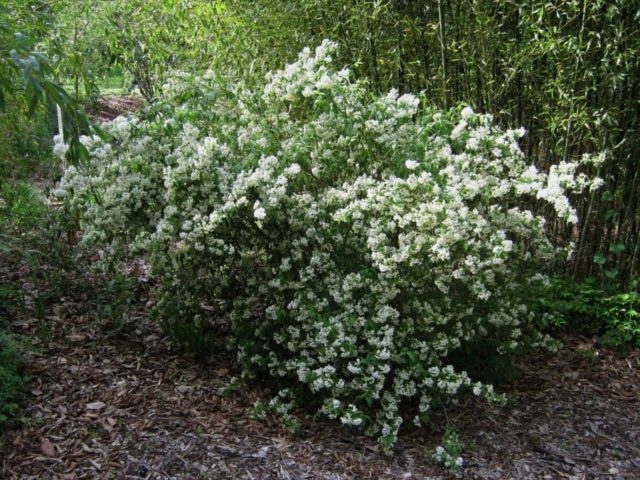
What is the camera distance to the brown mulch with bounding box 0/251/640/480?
2355mm

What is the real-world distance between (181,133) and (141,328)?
100 cm

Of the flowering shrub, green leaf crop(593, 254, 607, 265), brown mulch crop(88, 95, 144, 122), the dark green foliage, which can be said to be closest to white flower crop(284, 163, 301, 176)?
the flowering shrub

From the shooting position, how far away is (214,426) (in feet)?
8.54

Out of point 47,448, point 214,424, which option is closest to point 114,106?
point 214,424

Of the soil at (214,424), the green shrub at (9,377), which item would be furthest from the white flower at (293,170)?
the green shrub at (9,377)

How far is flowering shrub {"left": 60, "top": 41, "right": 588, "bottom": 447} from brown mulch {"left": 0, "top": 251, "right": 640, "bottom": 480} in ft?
Answer: 0.52

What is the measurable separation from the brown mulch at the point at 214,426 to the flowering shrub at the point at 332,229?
0.16 m

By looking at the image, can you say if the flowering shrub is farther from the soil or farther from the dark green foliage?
the dark green foliage

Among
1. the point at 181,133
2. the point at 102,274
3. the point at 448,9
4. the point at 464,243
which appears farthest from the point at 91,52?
the point at 464,243

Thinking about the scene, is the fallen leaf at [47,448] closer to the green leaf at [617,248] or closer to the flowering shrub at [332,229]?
the flowering shrub at [332,229]

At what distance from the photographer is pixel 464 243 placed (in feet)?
8.10

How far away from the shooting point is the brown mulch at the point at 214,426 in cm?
236

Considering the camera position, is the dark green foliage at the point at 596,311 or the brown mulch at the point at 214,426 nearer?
the brown mulch at the point at 214,426

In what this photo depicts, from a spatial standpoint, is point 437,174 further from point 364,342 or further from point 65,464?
point 65,464
